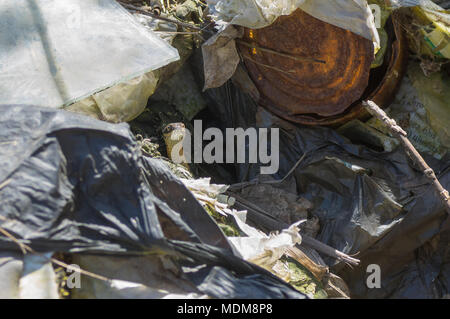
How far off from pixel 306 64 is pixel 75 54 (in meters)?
1.83

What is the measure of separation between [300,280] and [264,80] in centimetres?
189

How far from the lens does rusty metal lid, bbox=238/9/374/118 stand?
376 cm

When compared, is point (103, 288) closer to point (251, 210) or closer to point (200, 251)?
point (200, 251)

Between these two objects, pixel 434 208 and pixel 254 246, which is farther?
pixel 434 208

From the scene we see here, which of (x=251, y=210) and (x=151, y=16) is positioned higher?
(x=151, y=16)

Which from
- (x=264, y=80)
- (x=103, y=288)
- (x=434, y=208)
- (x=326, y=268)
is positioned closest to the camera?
(x=103, y=288)

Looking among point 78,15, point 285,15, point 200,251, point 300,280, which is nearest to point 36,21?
point 78,15

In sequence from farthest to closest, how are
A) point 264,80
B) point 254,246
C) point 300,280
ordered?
point 264,80 → point 300,280 → point 254,246

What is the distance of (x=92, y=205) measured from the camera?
225cm

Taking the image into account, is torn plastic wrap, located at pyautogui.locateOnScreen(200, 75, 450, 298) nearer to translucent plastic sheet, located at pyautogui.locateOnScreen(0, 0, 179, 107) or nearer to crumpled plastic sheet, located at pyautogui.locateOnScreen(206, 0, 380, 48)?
crumpled plastic sheet, located at pyautogui.locateOnScreen(206, 0, 380, 48)

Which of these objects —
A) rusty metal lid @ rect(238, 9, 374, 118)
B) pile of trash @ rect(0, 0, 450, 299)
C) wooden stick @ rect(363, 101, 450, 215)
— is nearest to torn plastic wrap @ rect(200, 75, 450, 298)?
pile of trash @ rect(0, 0, 450, 299)

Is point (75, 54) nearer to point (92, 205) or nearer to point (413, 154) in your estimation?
point (92, 205)

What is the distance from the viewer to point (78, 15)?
11.6 feet

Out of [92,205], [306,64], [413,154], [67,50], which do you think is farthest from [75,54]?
[413,154]
